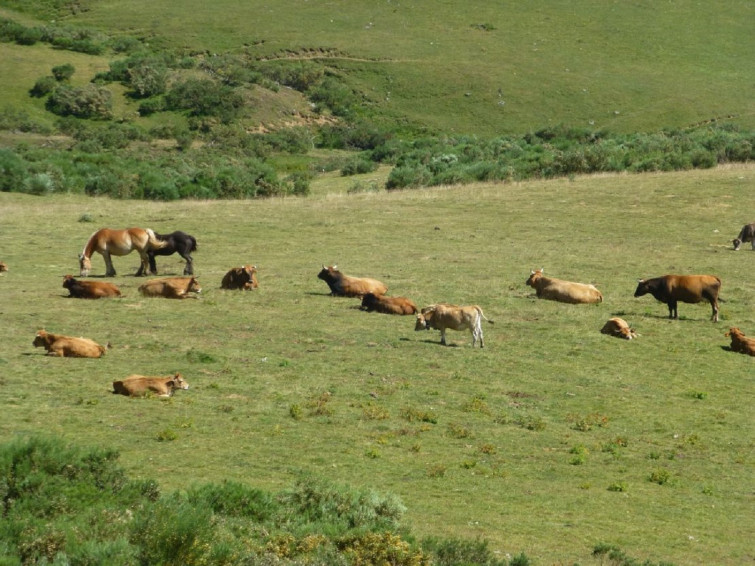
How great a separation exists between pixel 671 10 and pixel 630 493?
110688 millimetres

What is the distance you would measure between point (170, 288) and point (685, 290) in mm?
11930

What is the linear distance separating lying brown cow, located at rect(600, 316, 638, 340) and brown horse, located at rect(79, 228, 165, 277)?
12169 millimetres

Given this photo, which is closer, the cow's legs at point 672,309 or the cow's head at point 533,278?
the cow's legs at point 672,309

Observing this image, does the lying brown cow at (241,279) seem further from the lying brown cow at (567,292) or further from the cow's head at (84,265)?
the lying brown cow at (567,292)

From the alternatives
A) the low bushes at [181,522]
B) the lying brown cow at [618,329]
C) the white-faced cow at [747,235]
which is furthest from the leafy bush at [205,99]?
the low bushes at [181,522]

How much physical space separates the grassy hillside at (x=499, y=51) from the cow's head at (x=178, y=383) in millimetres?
71002

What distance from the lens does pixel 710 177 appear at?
1844 inches

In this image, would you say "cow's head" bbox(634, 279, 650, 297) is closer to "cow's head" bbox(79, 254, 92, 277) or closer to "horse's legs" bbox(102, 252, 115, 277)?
"horse's legs" bbox(102, 252, 115, 277)

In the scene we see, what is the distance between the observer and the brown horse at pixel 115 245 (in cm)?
2858

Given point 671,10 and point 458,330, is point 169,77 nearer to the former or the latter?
point 671,10

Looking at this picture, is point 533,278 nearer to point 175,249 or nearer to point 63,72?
point 175,249

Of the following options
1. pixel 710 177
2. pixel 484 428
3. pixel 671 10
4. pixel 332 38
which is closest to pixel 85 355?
pixel 484 428

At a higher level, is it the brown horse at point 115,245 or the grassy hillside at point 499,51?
the grassy hillside at point 499,51

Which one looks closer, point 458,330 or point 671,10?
point 458,330
